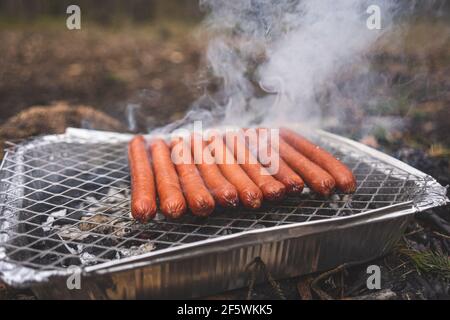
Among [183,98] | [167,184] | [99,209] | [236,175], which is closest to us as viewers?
[167,184]

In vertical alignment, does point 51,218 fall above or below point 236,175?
below

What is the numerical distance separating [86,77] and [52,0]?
7.42m

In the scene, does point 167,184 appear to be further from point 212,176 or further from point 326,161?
point 326,161

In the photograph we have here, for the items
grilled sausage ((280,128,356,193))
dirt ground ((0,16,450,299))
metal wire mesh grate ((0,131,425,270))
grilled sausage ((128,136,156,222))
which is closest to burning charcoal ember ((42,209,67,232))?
metal wire mesh grate ((0,131,425,270))

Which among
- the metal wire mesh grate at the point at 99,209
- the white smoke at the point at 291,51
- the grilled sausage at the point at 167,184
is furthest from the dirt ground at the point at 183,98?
the white smoke at the point at 291,51

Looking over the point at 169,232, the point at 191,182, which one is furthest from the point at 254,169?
the point at 169,232

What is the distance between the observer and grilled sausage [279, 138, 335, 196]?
3.41m

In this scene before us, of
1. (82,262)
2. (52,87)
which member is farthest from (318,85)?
(52,87)

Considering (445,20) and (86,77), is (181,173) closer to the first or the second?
(86,77)

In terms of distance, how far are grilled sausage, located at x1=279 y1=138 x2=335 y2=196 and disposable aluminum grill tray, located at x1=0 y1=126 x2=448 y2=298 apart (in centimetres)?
20

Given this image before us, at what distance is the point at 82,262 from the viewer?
2955mm

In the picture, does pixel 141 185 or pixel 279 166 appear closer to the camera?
pixel 141 185

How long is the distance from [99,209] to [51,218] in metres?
0.43

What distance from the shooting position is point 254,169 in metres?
3.57
